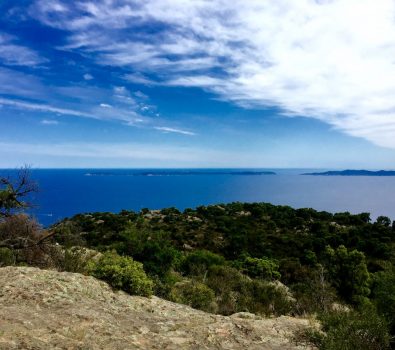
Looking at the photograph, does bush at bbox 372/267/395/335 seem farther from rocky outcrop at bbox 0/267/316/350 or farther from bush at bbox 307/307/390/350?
rocky outcrop at bbox 0/267/316/350

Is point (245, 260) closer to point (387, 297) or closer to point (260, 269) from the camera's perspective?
point (260, 269)

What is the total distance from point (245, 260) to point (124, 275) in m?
29.2

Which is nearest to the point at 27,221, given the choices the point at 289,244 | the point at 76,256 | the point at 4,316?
the point at 76,256

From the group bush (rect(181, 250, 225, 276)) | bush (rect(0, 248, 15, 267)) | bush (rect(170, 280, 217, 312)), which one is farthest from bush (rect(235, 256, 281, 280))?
bush (rect(0, 248, 15, 267))

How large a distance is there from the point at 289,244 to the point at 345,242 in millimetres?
9841

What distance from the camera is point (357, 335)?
9.63 metres

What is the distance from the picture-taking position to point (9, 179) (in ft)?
71.0

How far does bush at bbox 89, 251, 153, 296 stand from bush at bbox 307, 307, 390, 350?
20.0 feet

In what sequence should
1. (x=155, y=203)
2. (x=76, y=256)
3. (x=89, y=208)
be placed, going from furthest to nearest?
1. (x=155, y=203)
2. (x=89, y=208)
3. (x=76, y=256)

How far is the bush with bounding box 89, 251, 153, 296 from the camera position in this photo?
12828 millimetres

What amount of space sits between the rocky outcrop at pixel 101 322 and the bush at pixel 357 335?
1025 millimetres

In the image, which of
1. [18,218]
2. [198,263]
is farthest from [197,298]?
[198,263]

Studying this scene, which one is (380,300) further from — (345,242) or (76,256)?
(345,242)

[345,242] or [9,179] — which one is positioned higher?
[9,179]
